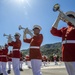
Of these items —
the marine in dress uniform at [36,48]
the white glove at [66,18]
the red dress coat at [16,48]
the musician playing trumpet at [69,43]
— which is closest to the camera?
the white glove at [66,18]

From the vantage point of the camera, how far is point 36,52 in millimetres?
10344

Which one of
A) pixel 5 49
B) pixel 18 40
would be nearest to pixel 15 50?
pixel 18 40

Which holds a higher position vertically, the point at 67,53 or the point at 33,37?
the point at 33,37

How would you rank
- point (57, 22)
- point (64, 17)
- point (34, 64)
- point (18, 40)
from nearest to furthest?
point (64, 17)
point (57, 22)
point (34, 64)
point (18, 40)

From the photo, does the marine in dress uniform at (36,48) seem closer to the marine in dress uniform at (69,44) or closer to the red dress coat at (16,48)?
the marine in dress uniform at (69,44)

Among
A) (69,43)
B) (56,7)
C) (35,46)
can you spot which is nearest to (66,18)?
(56,7)

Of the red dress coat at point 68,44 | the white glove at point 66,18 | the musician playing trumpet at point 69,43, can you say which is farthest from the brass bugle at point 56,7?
the red dress coat at point 68,44

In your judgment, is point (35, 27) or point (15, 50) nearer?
point (35, 27)

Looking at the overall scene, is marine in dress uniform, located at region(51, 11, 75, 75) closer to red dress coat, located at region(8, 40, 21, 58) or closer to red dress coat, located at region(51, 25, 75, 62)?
red dress coat, located at region(51, 25, 75, 62)

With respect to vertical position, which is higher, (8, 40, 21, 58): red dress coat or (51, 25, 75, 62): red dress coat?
(8, 40, 21, 58): red dress coat

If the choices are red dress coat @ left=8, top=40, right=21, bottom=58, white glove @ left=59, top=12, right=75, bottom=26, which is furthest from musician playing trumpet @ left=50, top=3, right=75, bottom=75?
red dress coat @ left=8, top=40, right=21, bottom=58

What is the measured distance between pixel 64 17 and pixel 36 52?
3565mm

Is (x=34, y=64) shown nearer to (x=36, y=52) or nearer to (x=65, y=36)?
(x=36, y=52)

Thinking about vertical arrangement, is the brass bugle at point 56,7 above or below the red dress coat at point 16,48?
below
